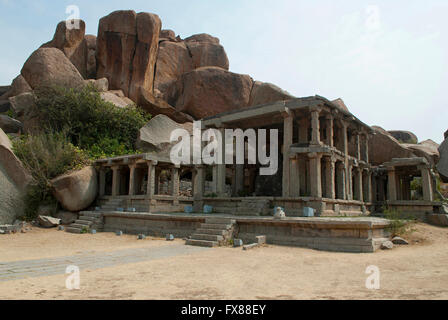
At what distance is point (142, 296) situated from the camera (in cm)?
478

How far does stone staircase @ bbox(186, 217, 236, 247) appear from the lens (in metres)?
10.7

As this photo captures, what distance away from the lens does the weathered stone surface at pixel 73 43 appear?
3392cm

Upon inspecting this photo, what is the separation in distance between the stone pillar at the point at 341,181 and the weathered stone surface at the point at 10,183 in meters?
17.1

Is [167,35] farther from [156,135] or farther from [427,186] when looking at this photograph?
[427,186]

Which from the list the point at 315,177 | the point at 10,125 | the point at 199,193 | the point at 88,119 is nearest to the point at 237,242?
the point at 315,177

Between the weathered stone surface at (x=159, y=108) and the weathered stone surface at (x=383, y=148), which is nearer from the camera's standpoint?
the weathered stone surface at (x=383, y=148)

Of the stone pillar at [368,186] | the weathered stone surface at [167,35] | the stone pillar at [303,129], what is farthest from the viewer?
the weathered stone surface at [167,35]

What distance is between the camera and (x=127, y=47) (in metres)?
32.2

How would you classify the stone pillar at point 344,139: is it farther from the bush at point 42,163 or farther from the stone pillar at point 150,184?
the bush at point 42,163

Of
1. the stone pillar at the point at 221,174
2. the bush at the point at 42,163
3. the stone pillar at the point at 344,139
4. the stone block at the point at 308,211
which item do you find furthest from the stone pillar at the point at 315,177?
the bush at the point at 42,163

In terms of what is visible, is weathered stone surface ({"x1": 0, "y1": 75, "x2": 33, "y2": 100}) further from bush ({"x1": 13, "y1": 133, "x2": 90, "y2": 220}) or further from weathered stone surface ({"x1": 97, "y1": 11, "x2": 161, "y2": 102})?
bush ({"x1": 13, "y1": 133, "x2": 90, "y2": 220})

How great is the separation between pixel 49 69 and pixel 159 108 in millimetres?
9653

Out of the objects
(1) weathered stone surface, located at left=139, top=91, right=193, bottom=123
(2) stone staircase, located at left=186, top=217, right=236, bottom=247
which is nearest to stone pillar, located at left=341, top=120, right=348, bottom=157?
(2) stone staircase, located at left=186, top=217, right=236, bottom=247

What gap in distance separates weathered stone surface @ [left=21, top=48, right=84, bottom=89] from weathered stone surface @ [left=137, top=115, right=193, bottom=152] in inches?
304
